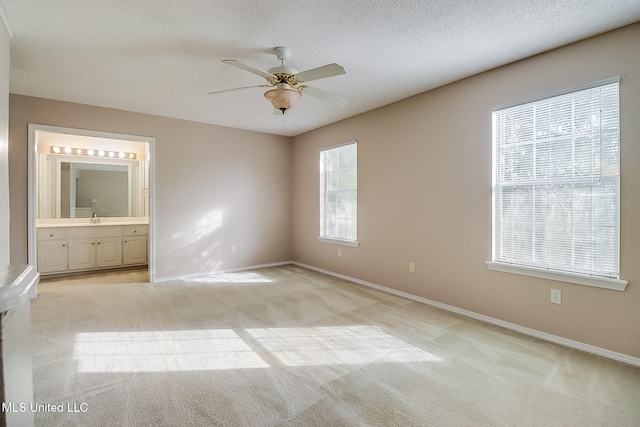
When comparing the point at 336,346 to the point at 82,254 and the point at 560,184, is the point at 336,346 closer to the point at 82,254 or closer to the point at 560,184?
the point at 560,184

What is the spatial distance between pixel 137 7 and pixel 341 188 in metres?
3.58

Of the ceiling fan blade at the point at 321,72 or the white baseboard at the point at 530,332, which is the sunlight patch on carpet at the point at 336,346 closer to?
the white baseboard at the point at 530,332

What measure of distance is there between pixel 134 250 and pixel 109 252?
39cm

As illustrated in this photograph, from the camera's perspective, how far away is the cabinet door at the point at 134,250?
5676 millimetres

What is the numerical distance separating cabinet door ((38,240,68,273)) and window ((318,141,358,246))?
4.27 metres

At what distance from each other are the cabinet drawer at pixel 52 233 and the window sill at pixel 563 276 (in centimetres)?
629

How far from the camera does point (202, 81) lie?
3.39m

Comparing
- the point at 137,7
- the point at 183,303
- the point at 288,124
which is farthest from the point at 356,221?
the point at 137,7

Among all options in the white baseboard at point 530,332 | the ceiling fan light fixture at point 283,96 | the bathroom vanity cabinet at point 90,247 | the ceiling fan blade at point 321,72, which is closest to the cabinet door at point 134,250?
the bathroom vanity cabinet at point 90,247

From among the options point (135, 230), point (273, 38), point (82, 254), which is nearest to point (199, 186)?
point (135, 230)

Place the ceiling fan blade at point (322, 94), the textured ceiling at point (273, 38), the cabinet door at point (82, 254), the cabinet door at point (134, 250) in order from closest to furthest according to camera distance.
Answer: the textured ceiling at point (273, 38)
the ceiling fan blade at point (322, 94)
the cabinet door at point (82, 254)
the cabinet door at point (134, 250)

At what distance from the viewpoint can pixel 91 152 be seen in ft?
18.8

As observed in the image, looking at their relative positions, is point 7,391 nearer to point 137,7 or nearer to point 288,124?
point 137,7

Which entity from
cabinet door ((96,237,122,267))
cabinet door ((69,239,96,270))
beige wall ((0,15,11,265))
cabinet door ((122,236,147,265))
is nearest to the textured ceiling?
beige wall ((0,15,11,265))
